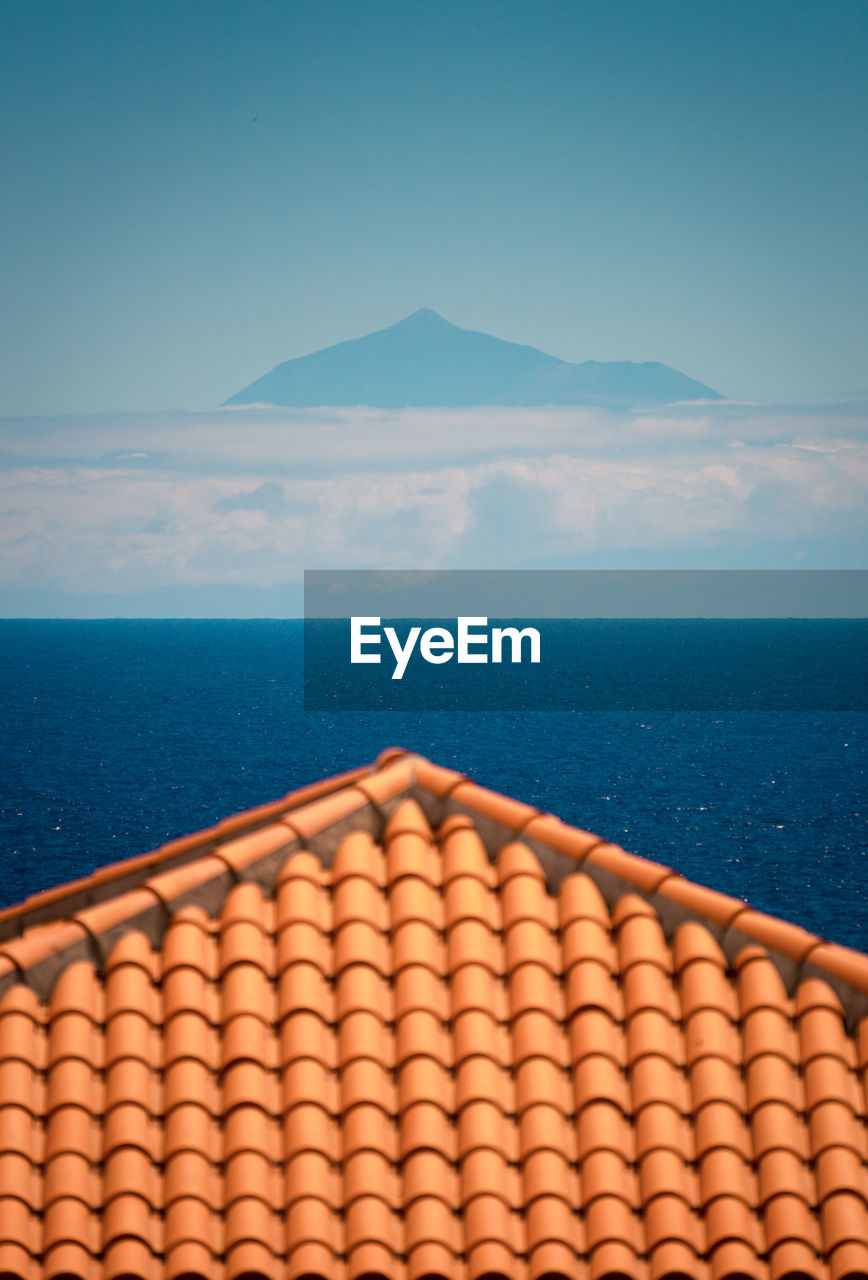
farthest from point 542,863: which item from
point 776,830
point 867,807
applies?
point 867,807

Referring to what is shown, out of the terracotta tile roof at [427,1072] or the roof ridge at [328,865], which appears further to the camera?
the roof ridge at [328,865]

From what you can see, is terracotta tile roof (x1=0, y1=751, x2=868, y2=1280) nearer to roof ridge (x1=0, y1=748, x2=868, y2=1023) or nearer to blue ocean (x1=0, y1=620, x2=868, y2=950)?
roof ridge (x1=0, y1=748, x2=868, y2=1023)

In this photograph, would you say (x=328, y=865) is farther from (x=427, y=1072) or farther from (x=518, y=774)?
(x=518, y=774)

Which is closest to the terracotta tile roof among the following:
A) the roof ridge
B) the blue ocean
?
the roof ridge

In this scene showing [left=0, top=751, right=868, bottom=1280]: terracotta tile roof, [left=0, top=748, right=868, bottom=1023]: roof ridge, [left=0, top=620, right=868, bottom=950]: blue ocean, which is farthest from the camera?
[left=0, top=620, right=868, bottom=950]: blue ocean

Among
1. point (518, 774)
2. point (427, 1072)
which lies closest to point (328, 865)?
Result: point (427, 1072)

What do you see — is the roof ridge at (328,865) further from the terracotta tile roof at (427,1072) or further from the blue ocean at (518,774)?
the blue ocean at (518,774)

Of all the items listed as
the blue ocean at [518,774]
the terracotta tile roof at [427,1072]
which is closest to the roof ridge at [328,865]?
the terracotta tile roof at [427,1072]
